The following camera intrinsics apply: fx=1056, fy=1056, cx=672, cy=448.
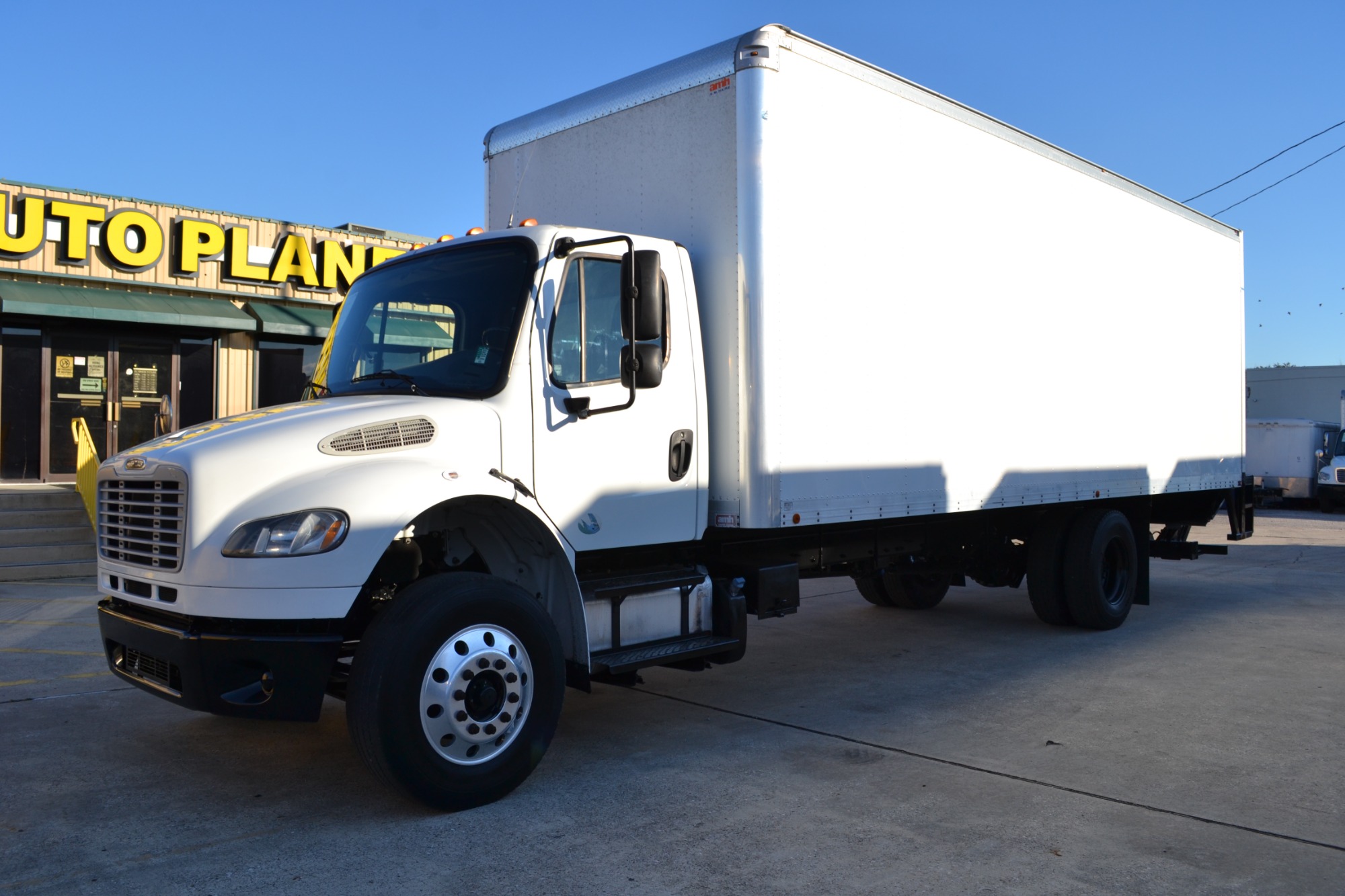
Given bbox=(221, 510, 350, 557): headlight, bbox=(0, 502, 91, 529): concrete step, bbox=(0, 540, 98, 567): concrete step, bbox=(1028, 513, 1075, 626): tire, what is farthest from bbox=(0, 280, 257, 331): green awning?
bbox=(1028, 513, 1075, 626): tire

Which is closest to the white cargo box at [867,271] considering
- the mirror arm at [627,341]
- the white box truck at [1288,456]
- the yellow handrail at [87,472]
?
the mirror arm at [627,341]

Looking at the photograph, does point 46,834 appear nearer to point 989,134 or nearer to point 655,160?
point 655,160

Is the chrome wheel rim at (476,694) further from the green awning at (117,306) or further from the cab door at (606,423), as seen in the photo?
the green awning at (117,306)

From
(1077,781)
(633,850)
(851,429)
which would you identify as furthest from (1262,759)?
(633,850)

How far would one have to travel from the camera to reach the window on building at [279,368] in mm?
18750

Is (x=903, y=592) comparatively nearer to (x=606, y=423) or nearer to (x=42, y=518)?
(x=606, y=423)

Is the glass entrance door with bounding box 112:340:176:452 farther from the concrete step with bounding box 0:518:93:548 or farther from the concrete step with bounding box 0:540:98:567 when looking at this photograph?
the concrete step with bounding box 0:540:98:567

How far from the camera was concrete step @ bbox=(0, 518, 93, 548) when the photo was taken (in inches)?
506

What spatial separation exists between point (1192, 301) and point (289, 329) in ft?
46.1

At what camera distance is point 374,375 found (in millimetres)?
5375

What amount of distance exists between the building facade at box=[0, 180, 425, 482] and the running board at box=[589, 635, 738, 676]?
43.4 ft

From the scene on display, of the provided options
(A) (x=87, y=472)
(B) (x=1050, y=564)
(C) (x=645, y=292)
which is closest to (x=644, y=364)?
(C) (x=645, y=292)

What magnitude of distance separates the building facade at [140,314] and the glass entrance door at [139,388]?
21 mm

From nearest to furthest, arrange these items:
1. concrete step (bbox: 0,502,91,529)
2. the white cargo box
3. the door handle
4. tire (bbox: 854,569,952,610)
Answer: the door handle
the white cargo box
tire (bbox: 854,569,952,610)
concrete step (bbox: 0,502,91,529)
